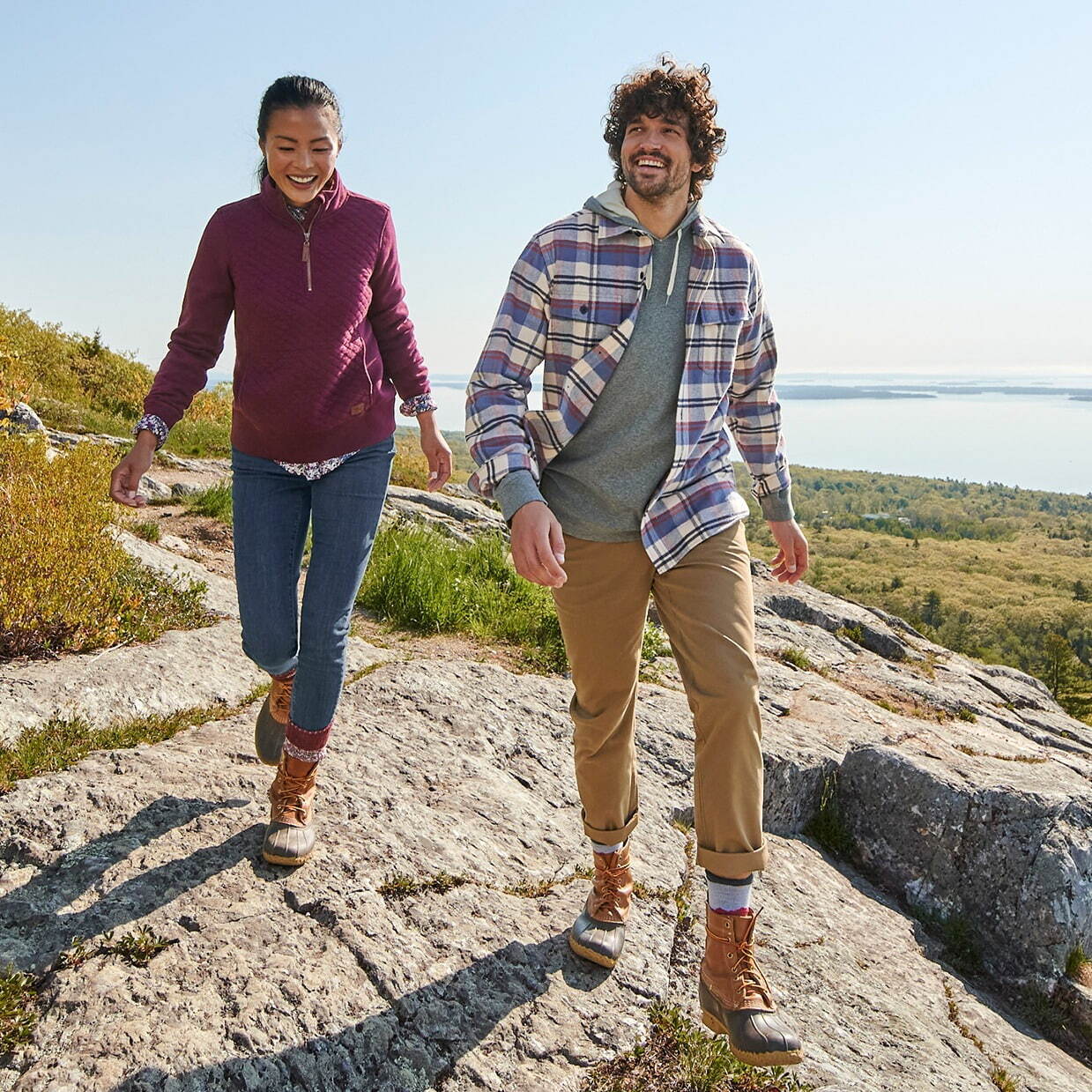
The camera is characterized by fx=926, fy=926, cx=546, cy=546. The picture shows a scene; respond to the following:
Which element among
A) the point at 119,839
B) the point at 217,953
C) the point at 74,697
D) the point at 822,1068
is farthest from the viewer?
the point at 74,697

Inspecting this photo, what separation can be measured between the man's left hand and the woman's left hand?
1.15 metres

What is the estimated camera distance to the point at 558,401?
103 inches

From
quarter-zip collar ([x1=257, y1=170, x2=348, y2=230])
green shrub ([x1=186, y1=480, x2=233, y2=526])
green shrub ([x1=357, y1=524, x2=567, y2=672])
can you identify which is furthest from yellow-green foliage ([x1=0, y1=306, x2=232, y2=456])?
quarter-zip collar ([x1=257, y1=170, x2=348, y2=230])

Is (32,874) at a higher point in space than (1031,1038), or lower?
higher

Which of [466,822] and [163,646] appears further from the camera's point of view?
[163,646]

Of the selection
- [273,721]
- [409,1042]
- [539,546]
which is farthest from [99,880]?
[539,546]

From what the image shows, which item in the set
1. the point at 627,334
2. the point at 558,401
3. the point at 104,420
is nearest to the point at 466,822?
the point at 558,401

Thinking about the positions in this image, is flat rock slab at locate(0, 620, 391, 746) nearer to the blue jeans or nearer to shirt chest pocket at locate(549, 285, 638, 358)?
the blue jeans

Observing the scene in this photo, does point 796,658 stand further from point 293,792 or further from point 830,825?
point 293,792

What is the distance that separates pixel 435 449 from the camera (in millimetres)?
3275

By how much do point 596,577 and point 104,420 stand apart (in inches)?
455

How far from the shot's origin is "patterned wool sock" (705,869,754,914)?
2.40m

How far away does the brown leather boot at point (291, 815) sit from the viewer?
288 centimetres

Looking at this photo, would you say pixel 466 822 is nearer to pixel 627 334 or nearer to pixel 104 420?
pixel 627 334
